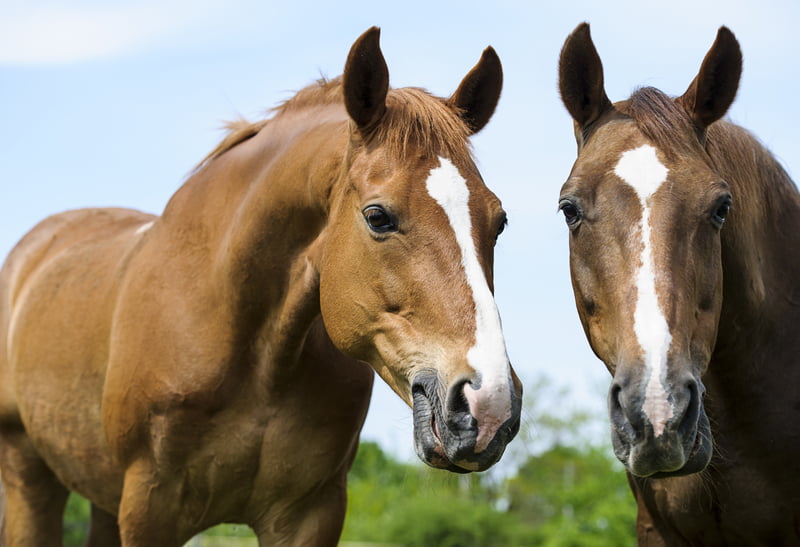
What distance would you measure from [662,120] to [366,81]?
1.26 metres

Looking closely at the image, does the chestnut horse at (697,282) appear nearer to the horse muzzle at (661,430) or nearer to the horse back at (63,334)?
the horse muzzle at (661,430)

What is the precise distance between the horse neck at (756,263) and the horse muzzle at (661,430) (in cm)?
86

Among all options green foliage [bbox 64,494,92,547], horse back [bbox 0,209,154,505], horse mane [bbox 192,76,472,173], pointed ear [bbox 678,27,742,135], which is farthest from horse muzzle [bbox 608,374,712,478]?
green foliage [bbox 64,494,92,547]

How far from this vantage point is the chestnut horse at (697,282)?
374 centimetres

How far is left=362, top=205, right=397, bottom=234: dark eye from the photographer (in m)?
4.00

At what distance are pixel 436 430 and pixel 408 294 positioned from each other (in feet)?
1.80

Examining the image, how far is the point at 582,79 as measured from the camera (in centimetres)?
454

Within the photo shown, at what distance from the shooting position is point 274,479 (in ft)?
16.0

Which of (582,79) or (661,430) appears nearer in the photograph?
(661,430)

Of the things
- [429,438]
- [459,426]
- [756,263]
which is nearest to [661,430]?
[459,426]

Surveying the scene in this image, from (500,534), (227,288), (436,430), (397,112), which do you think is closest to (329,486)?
(227,288)

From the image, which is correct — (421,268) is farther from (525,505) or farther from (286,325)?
(525,505)

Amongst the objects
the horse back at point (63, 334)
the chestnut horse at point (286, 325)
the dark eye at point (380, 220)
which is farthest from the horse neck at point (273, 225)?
the horse back at point (63, 334)

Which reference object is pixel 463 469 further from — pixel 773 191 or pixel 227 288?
pixel 773 191
